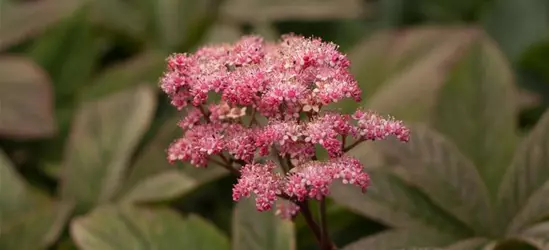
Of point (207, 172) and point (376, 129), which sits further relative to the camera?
point (207, 172)

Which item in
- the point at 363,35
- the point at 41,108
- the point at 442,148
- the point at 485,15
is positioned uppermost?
the point at 485,15

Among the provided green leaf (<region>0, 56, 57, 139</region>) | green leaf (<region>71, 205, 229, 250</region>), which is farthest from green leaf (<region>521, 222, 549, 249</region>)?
green leaf (<region>0, 56, 57, 139</region>)

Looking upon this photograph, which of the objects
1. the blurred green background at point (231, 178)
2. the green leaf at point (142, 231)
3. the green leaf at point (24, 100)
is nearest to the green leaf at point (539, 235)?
the blurred green background at point (231, 178)

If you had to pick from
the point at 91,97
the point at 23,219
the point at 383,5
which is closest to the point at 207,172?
the point at 23,219

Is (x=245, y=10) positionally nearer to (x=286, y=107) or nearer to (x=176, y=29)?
(x=176, y=29)

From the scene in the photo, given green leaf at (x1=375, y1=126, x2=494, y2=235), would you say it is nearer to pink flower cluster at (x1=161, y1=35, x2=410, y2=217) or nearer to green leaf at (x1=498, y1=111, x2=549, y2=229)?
green leaf at (x1=498, y1=111, x2=549, y2=229)

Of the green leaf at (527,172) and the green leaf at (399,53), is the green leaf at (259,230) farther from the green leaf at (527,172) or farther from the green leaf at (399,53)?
the green leaf at (399,53)
